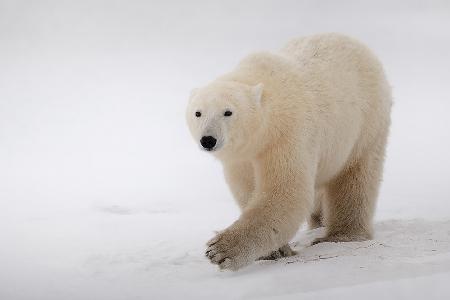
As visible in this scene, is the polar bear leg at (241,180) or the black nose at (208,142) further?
the polar bear leg at (241,180)

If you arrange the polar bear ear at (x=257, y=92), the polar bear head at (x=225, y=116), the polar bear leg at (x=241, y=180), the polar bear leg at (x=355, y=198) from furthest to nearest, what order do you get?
1. the polar bear leg at (x=355, y=198)
2. the polar bear leg at (x=241, y=180)
3. the polar bear ear at (x=257, y=92)
4. the polar bear head at (x=225, y=116)

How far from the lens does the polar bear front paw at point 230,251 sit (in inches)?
170

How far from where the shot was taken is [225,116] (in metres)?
4.54

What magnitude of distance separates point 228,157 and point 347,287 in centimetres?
157

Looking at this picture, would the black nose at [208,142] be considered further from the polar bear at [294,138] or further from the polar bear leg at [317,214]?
the polar bear leg at [317,214]

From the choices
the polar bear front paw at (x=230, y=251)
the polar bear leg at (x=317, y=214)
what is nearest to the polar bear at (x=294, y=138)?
the polar bear front paw at (x=230, y=251)

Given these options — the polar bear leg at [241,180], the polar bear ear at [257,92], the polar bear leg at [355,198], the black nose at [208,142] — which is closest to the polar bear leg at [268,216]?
the polar bear leg at [241,180]

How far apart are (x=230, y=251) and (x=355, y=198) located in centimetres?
175

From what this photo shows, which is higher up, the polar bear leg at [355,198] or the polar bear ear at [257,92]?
the polar bear ear at [257,92]

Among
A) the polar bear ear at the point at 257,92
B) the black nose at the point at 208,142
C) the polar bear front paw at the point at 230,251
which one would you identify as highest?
the polar bear ear at the point at 257,92

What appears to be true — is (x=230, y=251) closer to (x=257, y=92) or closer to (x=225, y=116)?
(x=225, y=116)

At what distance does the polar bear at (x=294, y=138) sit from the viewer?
453 cm

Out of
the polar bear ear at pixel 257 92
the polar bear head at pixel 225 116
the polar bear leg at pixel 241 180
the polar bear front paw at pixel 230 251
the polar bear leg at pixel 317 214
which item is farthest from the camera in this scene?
the polar bear leg at pixel 317 214

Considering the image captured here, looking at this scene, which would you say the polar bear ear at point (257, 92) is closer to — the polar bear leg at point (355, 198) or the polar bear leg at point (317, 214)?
the polar bear leg at point (355, 198)
